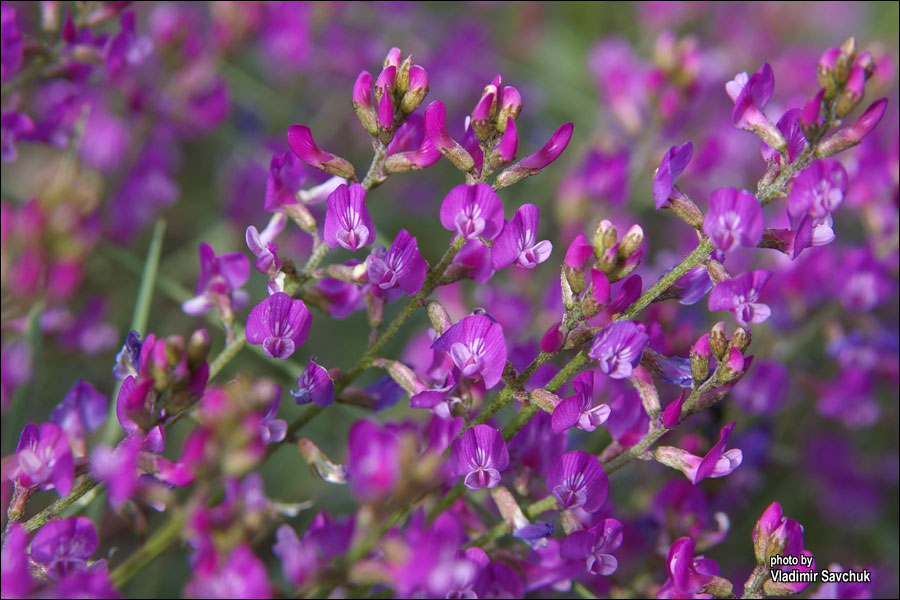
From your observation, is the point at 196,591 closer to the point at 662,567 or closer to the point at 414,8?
the point at 662,567

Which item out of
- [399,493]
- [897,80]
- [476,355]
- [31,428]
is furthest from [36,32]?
[897,80]

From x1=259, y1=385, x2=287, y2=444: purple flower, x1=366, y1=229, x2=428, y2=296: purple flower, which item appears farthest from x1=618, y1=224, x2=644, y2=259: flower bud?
x1=259, y1=385, x2=287, y2=444: purple flower

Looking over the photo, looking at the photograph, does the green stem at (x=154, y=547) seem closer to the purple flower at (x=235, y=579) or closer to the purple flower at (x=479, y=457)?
the purple flower at (x=235, y=579)

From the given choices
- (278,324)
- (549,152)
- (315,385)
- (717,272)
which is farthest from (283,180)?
(717,272)

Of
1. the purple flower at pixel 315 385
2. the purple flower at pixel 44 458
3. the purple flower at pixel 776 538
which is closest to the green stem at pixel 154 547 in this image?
the purple flower at pixel 44 458

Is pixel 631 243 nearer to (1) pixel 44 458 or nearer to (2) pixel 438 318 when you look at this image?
(2) pixel 438 318

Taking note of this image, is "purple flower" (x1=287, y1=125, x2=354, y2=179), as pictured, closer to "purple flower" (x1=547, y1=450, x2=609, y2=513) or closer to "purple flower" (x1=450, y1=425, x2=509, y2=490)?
"purple flower" (x1=450, y1=425, x2=509, y2=490)
